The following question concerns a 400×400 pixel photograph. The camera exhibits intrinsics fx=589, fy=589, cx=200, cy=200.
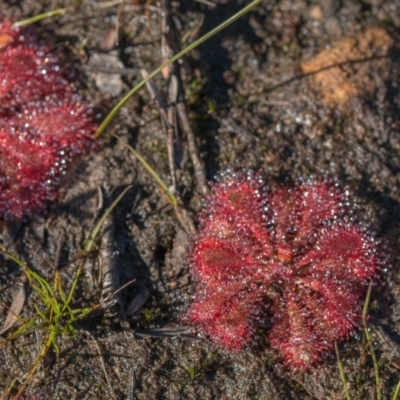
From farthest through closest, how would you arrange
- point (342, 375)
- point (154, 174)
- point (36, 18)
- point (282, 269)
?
point (36, 18) < point (154, 174) < point (282, 269) < point (342, 375)

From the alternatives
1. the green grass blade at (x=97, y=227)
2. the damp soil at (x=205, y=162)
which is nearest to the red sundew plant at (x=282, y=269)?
the damp soil at (x=205, y=162)

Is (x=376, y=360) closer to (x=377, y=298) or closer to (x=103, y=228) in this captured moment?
(x=377, y=298)

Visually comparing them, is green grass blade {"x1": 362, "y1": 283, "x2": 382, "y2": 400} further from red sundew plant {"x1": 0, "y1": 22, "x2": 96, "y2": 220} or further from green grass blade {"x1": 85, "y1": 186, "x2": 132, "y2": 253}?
red sundew plant {"x1": 0, "y1": 22, "x2": 96, "y2": 220}

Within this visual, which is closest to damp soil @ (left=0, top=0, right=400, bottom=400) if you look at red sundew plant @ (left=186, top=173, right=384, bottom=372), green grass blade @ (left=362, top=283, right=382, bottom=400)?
green grass blade @ (left=362, top=283, right=382, bottom=400)

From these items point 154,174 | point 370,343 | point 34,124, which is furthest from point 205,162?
point 370,343

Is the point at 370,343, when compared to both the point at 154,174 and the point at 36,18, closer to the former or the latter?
the point at 154,174
